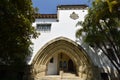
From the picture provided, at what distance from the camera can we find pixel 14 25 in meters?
13.3

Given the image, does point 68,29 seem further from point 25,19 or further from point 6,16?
point 6,16

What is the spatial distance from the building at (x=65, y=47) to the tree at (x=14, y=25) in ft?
18.3

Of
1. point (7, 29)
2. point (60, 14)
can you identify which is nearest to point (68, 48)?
point (60, 14)

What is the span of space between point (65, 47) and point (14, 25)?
938cm

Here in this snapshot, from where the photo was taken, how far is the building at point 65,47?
20953 mm

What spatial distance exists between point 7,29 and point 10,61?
567cm

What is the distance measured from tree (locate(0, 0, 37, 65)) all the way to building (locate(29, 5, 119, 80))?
5574 millimetres

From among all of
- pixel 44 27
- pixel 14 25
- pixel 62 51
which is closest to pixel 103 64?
pixel 62 51

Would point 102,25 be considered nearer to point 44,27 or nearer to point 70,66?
point 44,27

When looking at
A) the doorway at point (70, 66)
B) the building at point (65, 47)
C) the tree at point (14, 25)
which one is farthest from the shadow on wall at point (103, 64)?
the tree at point (14, 25)

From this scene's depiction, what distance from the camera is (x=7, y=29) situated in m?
12.9

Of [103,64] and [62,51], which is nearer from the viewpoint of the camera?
[103,64]

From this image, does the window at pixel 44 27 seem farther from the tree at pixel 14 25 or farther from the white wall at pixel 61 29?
the tree at pixel 14 25

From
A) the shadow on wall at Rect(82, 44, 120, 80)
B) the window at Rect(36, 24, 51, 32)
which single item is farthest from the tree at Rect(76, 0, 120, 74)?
the window at Rect(36, 24, 51, 32)
